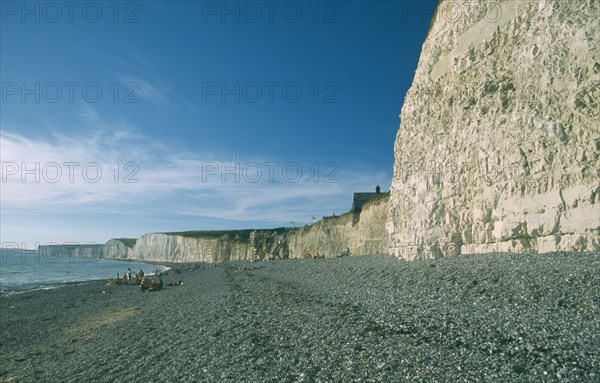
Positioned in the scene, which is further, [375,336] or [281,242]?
[281,242]

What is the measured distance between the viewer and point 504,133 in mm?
14844

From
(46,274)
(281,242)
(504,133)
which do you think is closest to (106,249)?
(46,274)

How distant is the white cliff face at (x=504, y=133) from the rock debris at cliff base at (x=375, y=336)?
2133mm

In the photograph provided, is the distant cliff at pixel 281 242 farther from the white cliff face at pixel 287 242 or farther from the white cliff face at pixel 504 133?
the white cliff face at pixel 504 133

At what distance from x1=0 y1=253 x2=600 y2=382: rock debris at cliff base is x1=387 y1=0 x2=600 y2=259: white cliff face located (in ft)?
7.00

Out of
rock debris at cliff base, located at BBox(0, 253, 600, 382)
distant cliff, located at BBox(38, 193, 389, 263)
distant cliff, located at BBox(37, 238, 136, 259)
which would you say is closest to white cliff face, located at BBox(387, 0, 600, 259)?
rock debris at cliff base, located at BBox(0, 253, 600, 382)

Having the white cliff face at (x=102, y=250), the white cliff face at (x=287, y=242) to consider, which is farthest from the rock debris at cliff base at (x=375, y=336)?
the white cliff face at (x=102, y=250)

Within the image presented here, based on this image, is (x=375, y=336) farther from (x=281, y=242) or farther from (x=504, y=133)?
(x=281, y=242)

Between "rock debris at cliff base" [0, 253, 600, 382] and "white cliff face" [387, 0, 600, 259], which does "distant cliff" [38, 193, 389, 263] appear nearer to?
"white cliff face" [387, 0, 600, 259]

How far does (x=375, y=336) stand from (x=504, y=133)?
11.6 metres

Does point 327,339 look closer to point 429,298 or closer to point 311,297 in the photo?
point 429,298

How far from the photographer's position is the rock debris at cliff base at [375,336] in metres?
5.16

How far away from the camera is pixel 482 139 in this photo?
16.0 m

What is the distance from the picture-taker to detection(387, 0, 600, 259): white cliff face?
1157 centimetres
